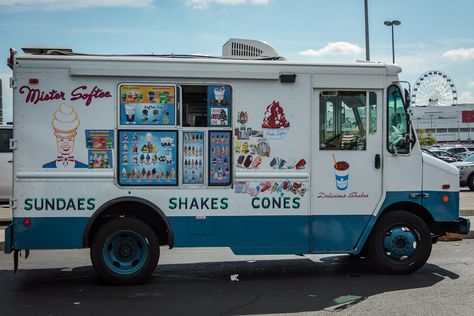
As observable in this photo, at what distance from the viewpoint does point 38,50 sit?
7359 millimetres

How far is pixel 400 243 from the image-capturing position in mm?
7773

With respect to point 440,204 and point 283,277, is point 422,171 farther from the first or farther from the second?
point 283,277

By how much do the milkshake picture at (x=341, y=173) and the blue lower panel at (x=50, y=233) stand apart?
326 centimetres

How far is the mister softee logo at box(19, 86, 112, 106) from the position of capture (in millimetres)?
7020

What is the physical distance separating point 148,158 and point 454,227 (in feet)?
14.1

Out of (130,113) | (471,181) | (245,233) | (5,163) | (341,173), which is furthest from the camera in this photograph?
(471,181)

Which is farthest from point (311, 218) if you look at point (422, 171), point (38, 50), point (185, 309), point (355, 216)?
point (38, 50)

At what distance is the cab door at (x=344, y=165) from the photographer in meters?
7.54

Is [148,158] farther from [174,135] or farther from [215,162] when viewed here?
[215,162]

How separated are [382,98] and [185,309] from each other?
3.81 meters

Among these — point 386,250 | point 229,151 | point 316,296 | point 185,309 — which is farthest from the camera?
point 386,250

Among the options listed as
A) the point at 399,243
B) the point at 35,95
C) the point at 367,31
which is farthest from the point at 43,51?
the point at 367,31

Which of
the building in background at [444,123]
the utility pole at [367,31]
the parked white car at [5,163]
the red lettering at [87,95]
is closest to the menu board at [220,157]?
the red lettering at [87,95]

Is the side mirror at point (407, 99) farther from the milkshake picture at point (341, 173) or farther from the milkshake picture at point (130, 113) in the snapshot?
the milkshake picture at point (130, 113)
